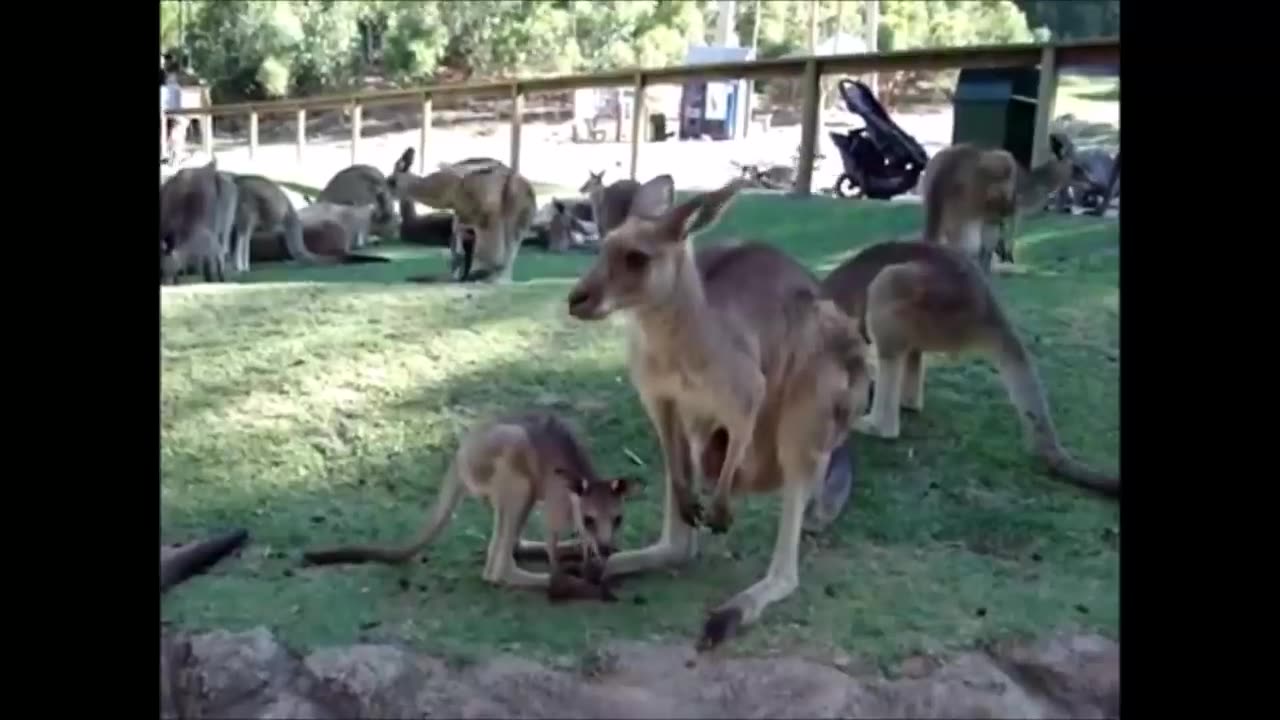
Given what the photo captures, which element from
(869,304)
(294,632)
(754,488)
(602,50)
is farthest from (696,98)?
(294,632)

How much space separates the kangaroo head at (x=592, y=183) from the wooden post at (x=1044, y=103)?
0.50m

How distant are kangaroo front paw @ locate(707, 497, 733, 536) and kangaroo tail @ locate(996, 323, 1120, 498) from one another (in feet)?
1.23

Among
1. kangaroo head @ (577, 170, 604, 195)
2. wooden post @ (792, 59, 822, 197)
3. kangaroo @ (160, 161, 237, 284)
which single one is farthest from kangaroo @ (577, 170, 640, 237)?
kangaroo @ (160, 161, 237, 284)

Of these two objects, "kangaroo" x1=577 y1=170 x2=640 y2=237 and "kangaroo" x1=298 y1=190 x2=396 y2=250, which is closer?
"kangaroo" x1=577 y1=170 x2=640 y2=237

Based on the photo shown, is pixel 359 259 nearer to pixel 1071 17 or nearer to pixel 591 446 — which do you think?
pixel 591 446

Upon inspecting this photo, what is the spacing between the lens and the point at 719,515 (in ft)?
5.37

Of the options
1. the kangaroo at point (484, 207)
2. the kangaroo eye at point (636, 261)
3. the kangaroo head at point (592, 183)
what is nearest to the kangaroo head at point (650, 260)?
the kangaroo eye at point (636, 261)

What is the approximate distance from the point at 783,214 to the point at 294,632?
71cm

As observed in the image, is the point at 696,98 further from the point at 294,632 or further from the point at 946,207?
the point at 294,632

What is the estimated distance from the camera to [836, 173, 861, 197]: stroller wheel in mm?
1792

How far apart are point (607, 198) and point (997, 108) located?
0.46 m

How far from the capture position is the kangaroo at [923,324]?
5.74 feet

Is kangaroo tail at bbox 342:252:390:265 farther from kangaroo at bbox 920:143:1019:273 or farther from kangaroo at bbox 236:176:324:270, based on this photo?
kangaroo at bbox 920:143:1019:273

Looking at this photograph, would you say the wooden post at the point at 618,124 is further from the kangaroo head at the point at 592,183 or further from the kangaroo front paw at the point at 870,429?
the kangaroo front paw at the point at 870,429
